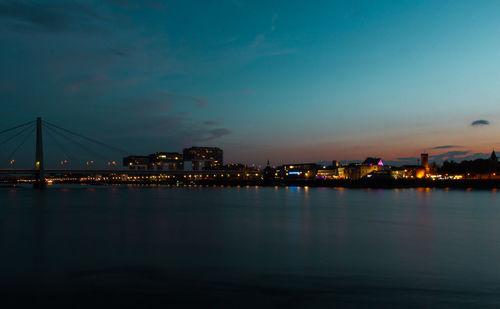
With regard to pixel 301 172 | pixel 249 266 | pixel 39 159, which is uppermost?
pixel 39 159

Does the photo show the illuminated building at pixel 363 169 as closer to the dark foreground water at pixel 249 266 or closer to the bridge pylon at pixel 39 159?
the bridge pylon at pixel 39 159

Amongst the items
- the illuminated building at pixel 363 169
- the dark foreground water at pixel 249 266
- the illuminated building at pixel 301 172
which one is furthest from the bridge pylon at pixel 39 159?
the illuminated building at pixel 301 172

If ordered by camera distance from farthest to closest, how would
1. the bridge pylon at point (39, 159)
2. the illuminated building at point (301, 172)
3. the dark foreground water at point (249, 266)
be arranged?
the illuminated building at point (301, 172), the bridge pylon at point (39, 159), the dark foreground water at point (249, 266)

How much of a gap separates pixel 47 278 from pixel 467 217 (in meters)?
30.1

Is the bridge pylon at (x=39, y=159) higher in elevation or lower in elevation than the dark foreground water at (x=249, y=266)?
higher

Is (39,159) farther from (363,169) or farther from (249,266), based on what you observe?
(363,169)

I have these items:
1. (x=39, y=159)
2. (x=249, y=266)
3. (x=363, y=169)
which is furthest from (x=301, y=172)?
(x=249, y=266)

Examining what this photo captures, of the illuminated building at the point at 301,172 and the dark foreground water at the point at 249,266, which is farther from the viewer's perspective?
the illuminated building at the point at 301,172

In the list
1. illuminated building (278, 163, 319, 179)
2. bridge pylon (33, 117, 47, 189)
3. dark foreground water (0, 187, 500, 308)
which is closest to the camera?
dark foreground water (0, 187, 500, 308)

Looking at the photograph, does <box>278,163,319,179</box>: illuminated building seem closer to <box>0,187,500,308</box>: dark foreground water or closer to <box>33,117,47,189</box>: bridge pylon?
<box>33,117,47,189</box>: bridge pylon

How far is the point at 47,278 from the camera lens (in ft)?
35.9

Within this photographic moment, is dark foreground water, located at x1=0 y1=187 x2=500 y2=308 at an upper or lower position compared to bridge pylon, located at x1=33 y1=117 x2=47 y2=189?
lower

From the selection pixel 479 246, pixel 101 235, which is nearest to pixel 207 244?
pixel 101 235

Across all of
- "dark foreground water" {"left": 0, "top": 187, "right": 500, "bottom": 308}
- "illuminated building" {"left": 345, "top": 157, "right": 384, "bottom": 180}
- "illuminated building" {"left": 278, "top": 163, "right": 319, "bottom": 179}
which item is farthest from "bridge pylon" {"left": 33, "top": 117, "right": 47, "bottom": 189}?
"illuminated building" {"left": 278, "top": 163, "right": 319, "bottom": 179}
